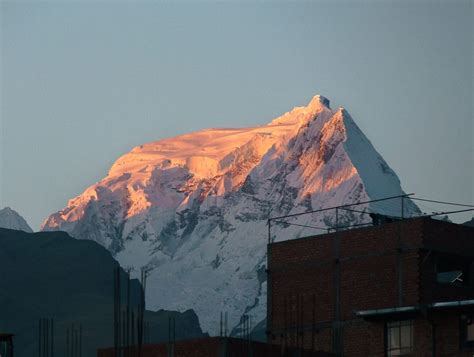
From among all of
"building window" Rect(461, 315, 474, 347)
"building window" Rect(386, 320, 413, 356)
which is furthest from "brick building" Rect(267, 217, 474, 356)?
"building window" Rect(461, 315, 474, 347)

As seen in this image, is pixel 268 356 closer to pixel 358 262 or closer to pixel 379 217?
pixel 358 262

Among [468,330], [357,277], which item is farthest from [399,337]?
[357,277]

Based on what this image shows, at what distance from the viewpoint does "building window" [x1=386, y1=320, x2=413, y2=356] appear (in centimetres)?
7256

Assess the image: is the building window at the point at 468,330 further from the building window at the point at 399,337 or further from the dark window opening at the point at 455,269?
the dark window opening at the point at 455,269

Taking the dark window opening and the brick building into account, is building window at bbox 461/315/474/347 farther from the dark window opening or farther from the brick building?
the dark window opening

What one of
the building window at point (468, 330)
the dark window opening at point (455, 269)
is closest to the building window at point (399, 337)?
the building window at point (468, 330)

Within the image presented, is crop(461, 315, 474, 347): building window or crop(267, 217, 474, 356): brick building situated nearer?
crop(461, 315, 474, 347): building window

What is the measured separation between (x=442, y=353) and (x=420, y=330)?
171 centimetres

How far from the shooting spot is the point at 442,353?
70.6 meters

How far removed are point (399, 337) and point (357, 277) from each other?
49.3 feet

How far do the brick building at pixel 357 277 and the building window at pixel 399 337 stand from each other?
5878mm

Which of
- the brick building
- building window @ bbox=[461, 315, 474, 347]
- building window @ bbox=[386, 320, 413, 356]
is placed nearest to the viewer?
building window @ bbox=[461, 315, 474, 347]

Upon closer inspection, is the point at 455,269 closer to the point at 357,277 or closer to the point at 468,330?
the point at 357,277

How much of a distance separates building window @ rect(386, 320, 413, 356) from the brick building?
19.3 ft
